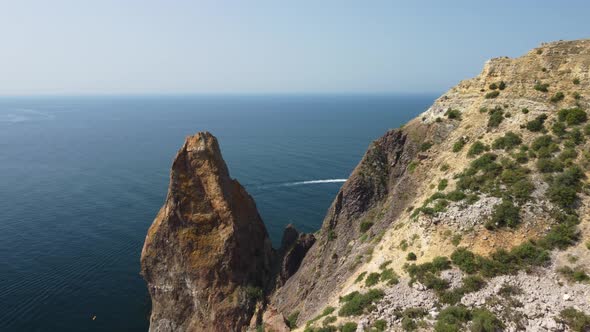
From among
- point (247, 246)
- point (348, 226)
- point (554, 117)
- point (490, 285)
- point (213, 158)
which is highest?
point (554, 117)

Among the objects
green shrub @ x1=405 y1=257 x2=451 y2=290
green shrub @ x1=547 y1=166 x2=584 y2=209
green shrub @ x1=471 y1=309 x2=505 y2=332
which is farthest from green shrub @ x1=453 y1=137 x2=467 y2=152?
green shrub @ x1=471 y1=309 x2=505 y2=332

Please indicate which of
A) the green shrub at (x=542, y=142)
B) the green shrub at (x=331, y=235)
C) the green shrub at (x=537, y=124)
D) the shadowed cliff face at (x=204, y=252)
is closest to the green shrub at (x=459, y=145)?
the green shrub at (x=537, y=124)

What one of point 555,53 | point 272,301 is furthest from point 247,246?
point 555,53

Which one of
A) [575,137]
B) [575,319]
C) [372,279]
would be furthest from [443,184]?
[575,319]

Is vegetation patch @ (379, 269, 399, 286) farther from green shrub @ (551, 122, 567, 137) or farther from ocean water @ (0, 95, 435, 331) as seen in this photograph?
ocean water @ (0, 95, 435, 331)

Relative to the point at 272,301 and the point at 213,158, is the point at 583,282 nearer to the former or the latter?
the point at 272,301

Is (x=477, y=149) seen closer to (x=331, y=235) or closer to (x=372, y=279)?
(x=372, y=279)
